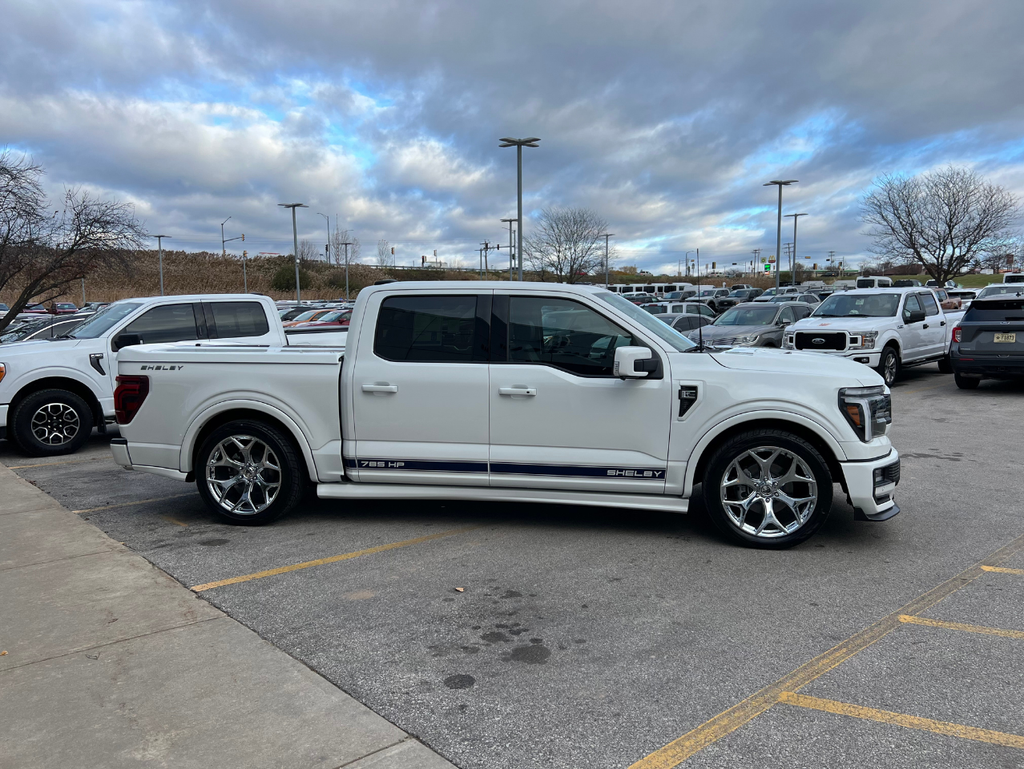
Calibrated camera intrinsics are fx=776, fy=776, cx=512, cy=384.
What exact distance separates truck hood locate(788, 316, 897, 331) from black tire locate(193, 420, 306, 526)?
34.8 ft

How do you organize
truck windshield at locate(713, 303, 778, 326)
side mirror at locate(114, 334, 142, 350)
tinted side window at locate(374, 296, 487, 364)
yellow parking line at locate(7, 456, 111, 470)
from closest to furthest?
tinted side window at locate(374, 296, 487, 364) → yellow parking line at locate(7, 456, 111, 470) → side mirror at locate(114, 334, 142, 350) → truck windshield at locate(713, 303, 778, 326)

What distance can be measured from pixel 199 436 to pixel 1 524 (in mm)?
1788

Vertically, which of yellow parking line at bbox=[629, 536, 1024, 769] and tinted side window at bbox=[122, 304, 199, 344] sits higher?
tinted side window at bbox=[122, 304, 199, 344]

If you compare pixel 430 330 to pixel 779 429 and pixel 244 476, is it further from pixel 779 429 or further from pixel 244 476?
pixel 779 429

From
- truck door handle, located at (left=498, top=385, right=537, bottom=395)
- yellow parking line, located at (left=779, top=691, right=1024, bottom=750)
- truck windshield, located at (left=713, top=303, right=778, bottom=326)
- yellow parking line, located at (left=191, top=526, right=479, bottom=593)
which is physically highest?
truck windshield, located at (left=713, top=303, right=778, bottom=326)

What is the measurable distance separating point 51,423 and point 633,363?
7.68 meters

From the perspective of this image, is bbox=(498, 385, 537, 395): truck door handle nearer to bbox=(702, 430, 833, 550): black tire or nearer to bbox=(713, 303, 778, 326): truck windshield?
bbox=(702, 430, 833, 550): black tire

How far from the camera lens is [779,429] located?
526 cm

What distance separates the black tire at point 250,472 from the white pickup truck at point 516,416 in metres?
0.01

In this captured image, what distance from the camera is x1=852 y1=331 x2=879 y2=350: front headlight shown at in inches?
527

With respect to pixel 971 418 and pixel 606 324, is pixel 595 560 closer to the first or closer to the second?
pixel 606 324

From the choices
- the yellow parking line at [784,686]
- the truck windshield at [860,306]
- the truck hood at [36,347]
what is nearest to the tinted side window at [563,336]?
the yellow parking line at [784,686]

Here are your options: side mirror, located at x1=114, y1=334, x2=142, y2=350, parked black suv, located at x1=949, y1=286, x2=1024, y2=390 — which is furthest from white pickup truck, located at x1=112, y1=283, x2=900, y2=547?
parked black suv, located at x1=949, y1=286, x2=1024, y2=390

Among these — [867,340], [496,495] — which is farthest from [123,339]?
[867,340]
